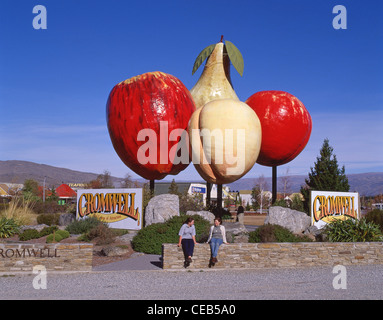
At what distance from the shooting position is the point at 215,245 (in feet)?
37.2

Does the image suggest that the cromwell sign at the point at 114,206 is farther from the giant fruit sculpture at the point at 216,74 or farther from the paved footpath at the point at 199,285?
the paved footpath at the point at 199,285

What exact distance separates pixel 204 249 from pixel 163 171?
17.1ft

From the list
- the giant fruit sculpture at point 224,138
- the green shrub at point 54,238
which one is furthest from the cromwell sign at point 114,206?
the giant fruit sculpture at point 224,138

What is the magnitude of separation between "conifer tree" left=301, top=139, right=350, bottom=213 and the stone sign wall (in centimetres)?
1942

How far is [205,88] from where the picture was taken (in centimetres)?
1631

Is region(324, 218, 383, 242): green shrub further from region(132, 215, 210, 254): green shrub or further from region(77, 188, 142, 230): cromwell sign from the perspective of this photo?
region(77, 188, 142, 230): cromwell sign

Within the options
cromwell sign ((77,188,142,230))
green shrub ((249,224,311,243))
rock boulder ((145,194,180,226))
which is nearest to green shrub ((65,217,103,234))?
cromwell sign ((77,188,142,230))

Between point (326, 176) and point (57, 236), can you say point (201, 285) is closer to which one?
point (57, 236)

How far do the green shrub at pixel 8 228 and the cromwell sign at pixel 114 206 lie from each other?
3.70 m

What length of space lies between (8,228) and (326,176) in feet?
64.6

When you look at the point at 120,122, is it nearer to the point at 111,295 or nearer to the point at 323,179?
the point at 111,295

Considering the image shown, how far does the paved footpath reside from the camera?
8289 mm

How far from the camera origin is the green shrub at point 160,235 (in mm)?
14250
